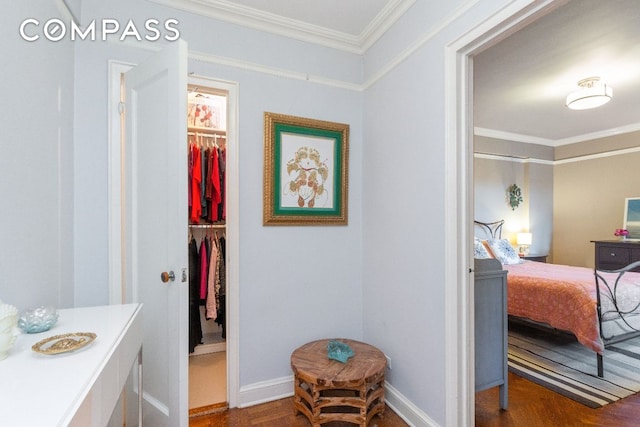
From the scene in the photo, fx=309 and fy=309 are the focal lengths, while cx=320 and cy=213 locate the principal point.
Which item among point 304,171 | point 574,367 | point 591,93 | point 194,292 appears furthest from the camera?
point 591,93

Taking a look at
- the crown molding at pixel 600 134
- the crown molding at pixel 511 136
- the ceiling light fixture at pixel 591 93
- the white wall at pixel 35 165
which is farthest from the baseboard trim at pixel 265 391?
the crown molding at pixel 600 134

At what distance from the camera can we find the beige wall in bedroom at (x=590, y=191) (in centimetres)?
468

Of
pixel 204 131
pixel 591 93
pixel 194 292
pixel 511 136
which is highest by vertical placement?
pixel 511 136

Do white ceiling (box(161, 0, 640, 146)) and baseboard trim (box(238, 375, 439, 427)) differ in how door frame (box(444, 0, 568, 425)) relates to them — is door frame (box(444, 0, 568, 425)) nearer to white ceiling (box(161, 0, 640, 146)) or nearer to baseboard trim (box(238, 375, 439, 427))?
baseboard trim (box(238, 375, 439, 427))

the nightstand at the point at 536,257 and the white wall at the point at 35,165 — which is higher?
the white wall at the point at 35,165

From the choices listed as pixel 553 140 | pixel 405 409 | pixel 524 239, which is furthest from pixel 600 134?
pixel 405 409

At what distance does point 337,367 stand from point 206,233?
5.67 ft

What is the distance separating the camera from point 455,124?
161 centimetres

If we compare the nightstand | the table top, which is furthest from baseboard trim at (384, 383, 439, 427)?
the nightstand

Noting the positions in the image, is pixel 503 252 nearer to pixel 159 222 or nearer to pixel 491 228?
pixel 491 228

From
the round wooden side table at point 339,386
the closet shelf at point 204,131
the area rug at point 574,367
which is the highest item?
the closet shelf at point 204,131

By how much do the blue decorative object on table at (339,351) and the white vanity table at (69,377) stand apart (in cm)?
113

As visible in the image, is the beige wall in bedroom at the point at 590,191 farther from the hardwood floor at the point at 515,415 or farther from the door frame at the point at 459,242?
the door frame at the point at 459,242

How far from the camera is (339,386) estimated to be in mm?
1705
